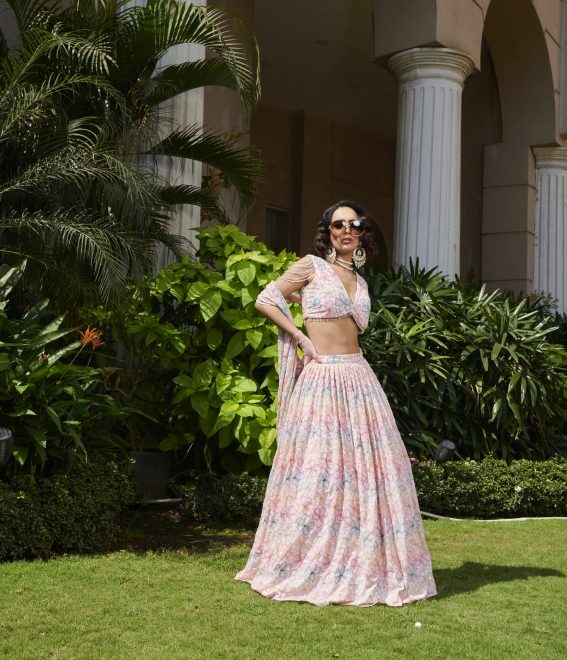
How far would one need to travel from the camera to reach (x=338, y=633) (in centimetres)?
385

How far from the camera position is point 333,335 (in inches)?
187

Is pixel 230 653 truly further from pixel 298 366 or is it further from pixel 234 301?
pixel 234 301

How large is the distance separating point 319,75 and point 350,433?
449 inches

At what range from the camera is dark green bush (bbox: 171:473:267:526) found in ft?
21.9

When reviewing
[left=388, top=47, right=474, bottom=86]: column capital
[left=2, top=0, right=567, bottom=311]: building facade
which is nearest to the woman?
[left=2, top=0, right=567, bottom=311]: building facade

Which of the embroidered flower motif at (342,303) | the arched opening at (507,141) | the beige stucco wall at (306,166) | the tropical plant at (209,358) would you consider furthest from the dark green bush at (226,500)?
the beige stucco wall at (306,166)

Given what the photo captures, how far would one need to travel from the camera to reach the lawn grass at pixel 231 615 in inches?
143

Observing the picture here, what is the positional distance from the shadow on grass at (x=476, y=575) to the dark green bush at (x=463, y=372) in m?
2.39

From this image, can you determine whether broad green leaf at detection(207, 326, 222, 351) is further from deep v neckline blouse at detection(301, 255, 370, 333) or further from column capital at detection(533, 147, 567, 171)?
column capital at detection(533, 147, 567, 171)

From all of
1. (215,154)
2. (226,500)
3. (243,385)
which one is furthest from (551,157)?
(226,500)

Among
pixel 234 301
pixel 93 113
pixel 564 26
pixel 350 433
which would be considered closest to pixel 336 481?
pixel 350 433

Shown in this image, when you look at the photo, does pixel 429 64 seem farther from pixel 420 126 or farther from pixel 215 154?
pixel 215 154

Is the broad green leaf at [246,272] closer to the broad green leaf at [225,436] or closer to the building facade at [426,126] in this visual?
the broad green leaf at [225,436]

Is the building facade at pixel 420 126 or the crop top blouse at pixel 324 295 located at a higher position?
the building facade at pixel 420 126
